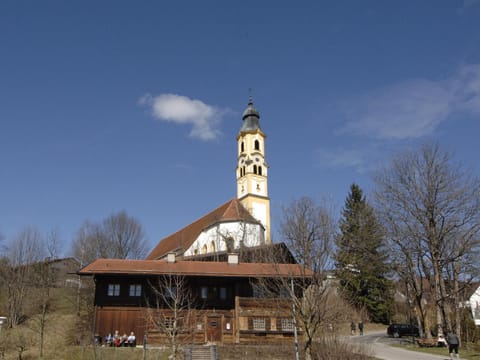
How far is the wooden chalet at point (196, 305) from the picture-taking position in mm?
30672

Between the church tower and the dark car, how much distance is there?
92.3ft

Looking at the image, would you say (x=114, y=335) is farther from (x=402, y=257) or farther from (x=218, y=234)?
(x=218, y=234)

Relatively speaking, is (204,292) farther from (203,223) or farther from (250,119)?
(250,119)

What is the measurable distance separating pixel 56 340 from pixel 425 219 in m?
27.2

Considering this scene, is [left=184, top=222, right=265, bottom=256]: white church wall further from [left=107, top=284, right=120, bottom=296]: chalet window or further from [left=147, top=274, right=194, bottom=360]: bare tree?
[left=107, top=284, right=120, bottom=296]: chalet window

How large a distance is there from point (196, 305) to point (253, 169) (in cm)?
4078

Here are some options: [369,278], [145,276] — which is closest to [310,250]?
[145,276]

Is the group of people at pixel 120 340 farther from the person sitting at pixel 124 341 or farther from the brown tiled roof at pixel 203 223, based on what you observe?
the brown tiled roof at pixel 203 223

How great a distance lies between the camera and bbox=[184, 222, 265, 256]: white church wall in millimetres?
54950

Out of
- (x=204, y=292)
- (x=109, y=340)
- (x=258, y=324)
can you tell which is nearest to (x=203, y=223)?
(x=204, y=292)

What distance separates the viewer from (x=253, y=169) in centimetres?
7081

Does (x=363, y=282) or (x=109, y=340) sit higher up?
(x=363, y=282)

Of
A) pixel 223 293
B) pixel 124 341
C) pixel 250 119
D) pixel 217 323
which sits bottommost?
pixel 124 341

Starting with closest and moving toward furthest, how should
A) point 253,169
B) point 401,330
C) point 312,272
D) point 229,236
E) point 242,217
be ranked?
point 312,272, point 401,330, point 229,236, point 242,217, point 253,169
